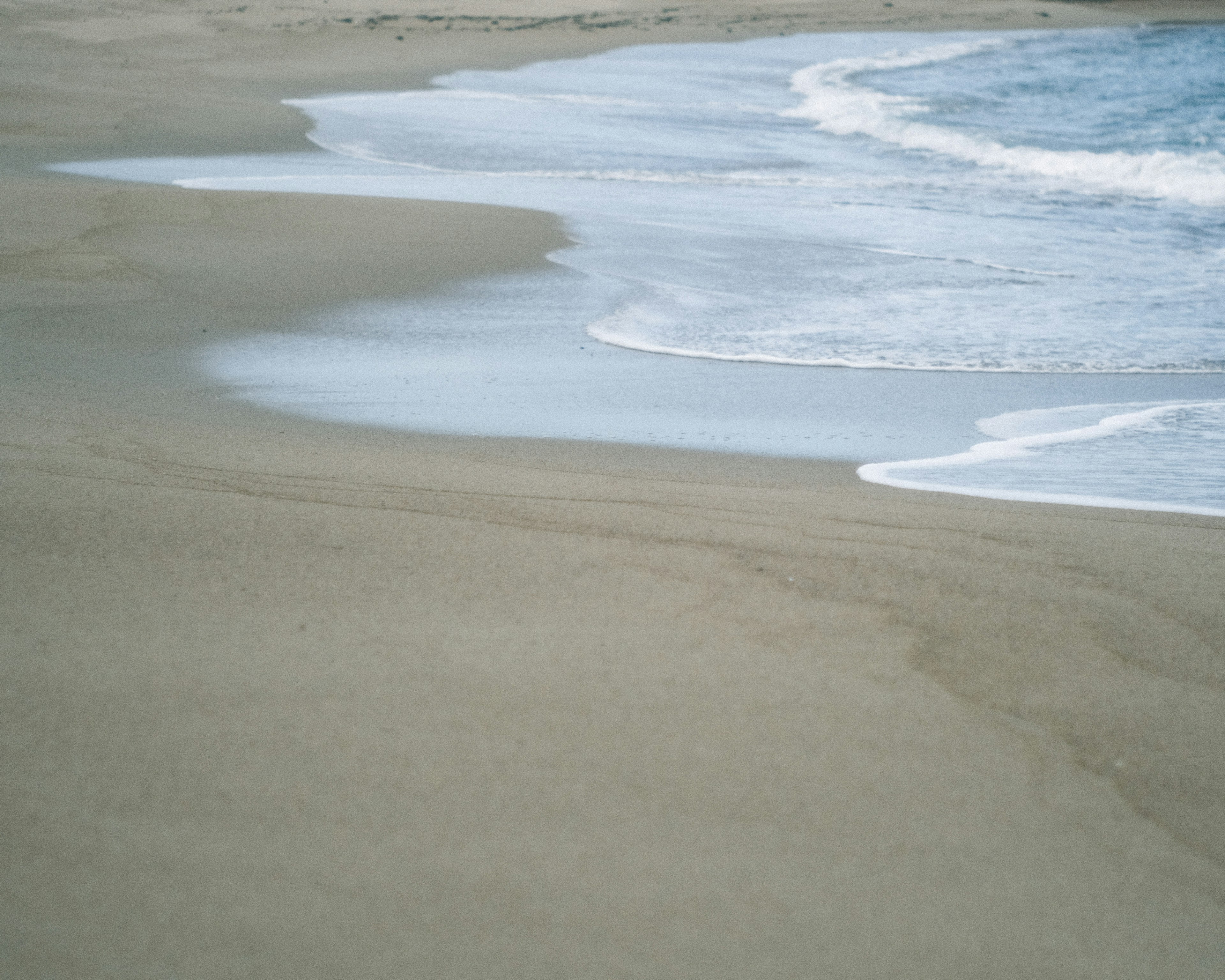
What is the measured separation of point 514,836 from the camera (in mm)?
1769

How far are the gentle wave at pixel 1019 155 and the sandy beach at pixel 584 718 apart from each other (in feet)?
30.1

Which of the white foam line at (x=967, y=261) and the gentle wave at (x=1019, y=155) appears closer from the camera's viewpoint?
the white foam line at (x=967, y=261)

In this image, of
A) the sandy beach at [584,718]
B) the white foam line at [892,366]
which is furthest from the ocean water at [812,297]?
the sandy beach at [584,718]

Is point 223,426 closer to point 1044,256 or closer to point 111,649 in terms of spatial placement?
point 111,649

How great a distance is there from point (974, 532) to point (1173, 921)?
1387 mm

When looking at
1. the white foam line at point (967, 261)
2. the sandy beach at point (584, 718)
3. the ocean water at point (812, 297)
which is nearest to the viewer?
the sandy beach at point (584, 718)

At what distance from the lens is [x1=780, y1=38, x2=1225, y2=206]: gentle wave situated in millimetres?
11047

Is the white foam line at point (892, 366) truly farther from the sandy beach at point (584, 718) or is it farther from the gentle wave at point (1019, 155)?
the gentle wave at point (1019, 155)

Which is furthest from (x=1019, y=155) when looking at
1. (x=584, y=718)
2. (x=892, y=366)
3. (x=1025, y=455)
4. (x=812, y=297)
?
(x=584, y=718)

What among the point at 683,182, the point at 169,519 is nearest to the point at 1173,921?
the point at 169,519

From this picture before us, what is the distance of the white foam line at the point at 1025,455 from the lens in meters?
3.37

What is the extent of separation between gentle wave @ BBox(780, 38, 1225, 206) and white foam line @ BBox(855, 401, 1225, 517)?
7284 millimetres

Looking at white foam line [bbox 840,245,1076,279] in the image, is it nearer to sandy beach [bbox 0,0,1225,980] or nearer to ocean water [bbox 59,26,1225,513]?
ocean water [bbox 59,26,1225,513]

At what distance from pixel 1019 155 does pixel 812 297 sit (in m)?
7.65
